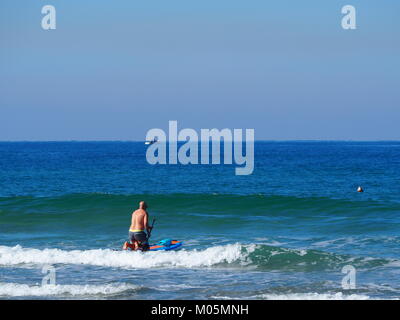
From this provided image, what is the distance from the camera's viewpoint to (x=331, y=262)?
1841 cm

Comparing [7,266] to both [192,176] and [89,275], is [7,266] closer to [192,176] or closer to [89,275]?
[89,275]

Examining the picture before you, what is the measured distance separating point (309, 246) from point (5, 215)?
16.8 m

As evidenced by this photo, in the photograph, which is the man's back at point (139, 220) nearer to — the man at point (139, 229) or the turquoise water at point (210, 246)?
the man at point (139, 229)

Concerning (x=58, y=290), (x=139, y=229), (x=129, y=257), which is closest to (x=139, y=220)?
(x=139, y=229)

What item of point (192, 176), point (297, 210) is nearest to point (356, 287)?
point (297, 210)

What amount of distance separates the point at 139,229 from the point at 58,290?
475cm

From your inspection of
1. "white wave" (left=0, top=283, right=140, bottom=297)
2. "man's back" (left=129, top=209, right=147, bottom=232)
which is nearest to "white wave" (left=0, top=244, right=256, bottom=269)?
"man's back" (left=129, top=209, right=147, bottom=232)

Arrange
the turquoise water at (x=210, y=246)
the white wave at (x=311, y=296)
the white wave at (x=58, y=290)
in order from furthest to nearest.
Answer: the turquoise water at (x=210, y=246)
the white wave at (x=58, y=290)
the white wave at (x=311, y=296)

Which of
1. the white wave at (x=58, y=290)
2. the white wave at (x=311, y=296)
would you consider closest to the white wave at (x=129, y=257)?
the white wave at (x=58, y=290)

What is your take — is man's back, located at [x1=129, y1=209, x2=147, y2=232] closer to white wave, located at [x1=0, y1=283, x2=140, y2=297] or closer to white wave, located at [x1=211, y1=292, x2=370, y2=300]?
white wave, located at [x1=0, y1=283, x2=140, y2=297]

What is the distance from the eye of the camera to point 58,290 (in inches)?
566

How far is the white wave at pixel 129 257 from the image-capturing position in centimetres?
1847

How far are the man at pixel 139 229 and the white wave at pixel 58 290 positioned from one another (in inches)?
153

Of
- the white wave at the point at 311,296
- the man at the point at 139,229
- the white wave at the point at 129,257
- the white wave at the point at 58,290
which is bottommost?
the white wave at the point at 311,296
